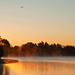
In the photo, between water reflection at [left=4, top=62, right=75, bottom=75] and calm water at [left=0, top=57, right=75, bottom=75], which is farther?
calm water at [left=0, top=57, right=75, bottom=75]

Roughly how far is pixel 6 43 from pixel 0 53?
13.5 m

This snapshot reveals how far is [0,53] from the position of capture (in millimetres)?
73875

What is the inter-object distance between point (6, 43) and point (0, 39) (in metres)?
3.23

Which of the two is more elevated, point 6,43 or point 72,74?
point 6,43

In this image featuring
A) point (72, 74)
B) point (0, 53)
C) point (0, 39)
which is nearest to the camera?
point (72, 74)

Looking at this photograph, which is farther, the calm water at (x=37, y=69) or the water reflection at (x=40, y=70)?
the calm water at (x=37, y=69)

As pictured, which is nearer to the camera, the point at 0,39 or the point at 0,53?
the point at 0,53

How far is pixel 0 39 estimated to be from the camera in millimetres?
85062

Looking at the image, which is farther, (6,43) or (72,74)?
(6,43)

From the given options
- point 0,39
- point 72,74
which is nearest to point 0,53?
point 0,39

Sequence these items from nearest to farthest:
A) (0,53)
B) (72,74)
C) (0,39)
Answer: (72,74) < (0,53) < (0,39)

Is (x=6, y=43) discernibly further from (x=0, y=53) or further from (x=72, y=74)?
(x=72, y=74)

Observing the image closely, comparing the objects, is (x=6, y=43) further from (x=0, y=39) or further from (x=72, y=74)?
(x=72, y=74)

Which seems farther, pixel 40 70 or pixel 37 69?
pixel 37 69
